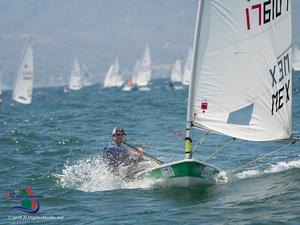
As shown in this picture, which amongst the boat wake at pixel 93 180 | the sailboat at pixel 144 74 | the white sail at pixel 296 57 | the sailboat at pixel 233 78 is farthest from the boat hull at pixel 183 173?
the white sail at pixel 296 57

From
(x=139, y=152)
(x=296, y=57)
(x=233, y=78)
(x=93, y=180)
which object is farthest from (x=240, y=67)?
(x=296, y=57)

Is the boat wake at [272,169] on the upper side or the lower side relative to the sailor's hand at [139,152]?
lower

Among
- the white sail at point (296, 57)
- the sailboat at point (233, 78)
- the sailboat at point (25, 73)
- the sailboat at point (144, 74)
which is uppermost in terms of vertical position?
the white sail at point (296, 57)

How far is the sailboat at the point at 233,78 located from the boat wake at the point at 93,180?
2.06ft

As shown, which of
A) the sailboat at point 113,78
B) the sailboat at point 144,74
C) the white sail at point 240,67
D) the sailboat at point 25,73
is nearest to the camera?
the white sail at point 240,67

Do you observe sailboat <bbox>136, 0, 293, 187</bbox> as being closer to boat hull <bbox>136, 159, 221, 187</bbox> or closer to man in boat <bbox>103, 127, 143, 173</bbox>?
boat hull <bbox>136, 159, 221, 187</bbox>

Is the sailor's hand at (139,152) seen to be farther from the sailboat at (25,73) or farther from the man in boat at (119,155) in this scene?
the sailboat at (25,73)

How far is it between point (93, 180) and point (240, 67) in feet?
14.0

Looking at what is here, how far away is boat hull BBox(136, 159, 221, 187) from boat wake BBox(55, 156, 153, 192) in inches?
11.6

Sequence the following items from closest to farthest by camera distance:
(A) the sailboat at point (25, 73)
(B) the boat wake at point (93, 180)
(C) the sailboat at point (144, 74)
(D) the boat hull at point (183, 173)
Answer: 1. (D) the boat hull at point (183, 173)
2. (B) the boat wake at point (93, 180)
3. (A) the sailboat at point (25, 73)
4. (C) the sailboat at point (144, 74)

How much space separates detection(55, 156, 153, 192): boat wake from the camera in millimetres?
12195

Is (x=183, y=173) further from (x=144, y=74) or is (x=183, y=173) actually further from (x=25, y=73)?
(x=144, y=74)

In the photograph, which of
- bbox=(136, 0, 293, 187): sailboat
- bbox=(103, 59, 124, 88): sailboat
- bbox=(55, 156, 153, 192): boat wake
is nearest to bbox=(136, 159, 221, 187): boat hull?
bbox=(136, 0, 293, 187): sailboat

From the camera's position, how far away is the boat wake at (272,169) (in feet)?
43.0
